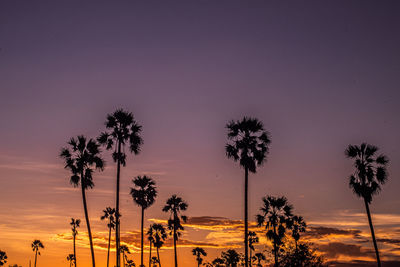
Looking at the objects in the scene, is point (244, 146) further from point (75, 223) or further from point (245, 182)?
point (75, 223)

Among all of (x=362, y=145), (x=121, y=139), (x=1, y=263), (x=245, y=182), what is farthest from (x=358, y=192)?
(x=1, y=263)

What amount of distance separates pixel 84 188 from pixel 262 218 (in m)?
26.9

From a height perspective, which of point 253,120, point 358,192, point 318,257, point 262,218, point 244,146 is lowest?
point 318,257

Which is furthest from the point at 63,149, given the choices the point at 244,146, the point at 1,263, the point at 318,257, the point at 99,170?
the point at 1,263

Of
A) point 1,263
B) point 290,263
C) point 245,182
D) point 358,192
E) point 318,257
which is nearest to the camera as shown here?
point 245,182

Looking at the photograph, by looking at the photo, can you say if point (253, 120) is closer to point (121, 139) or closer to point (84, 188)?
point (121, 139)

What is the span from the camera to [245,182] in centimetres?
3797

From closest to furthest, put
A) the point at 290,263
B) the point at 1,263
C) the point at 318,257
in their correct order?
the point at 290,263
the point at 318,257
the point at 1,263

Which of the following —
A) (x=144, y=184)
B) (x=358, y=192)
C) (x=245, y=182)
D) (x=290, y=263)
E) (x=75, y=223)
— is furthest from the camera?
(x=75, y=223)

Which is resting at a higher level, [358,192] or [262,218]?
[358,192]

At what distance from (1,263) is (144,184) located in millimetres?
79614

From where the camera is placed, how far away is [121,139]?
1823 inches

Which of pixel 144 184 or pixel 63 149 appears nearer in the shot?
pixel 63 149

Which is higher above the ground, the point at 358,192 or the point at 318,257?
the point at 358,192
